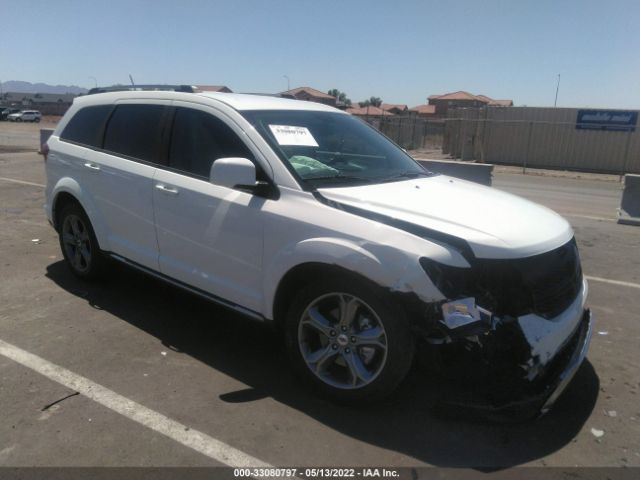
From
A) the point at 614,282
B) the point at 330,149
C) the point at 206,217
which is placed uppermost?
the point at 330,149

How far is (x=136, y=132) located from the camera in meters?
4.61

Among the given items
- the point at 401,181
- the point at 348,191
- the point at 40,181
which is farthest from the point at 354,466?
the point at 40,181

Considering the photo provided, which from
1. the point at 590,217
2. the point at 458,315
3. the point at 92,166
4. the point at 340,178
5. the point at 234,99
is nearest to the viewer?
the point at 458,315

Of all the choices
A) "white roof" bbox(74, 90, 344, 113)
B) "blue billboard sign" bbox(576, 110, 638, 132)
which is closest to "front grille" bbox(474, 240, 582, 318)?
"white roof" bbox(74, 90, 344, 113)

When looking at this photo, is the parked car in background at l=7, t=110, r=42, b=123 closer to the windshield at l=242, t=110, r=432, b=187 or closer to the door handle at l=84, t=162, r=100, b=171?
the door handle at l=84, t=162, r=100, b=171

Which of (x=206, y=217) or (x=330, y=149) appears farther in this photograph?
(x=330, y=149)

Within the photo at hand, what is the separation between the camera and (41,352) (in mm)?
3934

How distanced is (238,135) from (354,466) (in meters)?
2.25

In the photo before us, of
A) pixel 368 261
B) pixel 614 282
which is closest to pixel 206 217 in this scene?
pixel 368 261

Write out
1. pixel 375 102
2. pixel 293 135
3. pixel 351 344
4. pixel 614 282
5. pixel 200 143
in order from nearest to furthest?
pixel 351 344, pixel 293 135, pixel 200 143, pixel 614 282, pixel 375 102

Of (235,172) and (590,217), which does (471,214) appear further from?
(590,217)

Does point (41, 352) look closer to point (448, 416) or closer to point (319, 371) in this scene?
point (319, 371)

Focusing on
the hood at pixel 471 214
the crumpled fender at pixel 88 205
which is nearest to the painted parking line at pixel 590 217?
the hood at pixel 471 214

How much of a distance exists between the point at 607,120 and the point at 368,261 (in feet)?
80.9
